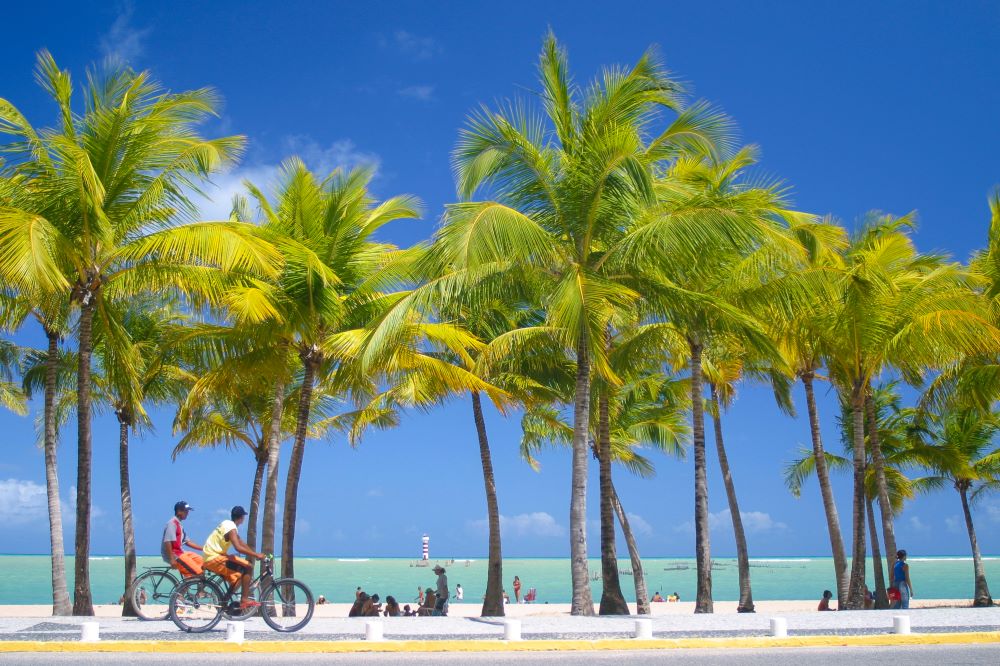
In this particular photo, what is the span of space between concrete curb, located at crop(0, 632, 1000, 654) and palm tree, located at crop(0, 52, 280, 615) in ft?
19.9

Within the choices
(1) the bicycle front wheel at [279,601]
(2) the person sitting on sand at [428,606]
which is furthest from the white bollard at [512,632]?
(2) the person sitting on sand at [428,606]

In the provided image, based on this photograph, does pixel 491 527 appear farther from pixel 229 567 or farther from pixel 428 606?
pixel 229 567

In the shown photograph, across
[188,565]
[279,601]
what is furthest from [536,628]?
[188,565]

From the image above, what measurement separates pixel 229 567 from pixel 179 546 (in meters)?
0.87

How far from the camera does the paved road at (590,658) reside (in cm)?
890

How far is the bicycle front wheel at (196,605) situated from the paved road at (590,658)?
4.45 ft

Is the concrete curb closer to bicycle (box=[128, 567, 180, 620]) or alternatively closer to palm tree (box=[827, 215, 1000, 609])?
bicycle (box=[128, 567, 180, 620])

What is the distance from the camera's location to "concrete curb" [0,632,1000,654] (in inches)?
381

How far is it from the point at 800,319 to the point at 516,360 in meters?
6.81

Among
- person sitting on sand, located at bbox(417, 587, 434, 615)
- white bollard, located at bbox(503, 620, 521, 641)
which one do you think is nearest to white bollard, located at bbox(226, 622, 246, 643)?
white bollard, located at bbox(503, 620, 521, 641)

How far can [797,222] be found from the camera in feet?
66.9

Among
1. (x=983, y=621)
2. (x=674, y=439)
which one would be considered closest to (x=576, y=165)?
(x=983, y=621)

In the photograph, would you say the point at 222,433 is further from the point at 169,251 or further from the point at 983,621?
the point at 983,621

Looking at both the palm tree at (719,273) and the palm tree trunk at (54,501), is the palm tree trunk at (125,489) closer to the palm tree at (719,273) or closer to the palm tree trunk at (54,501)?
the palm tree trunk at (54,501)
